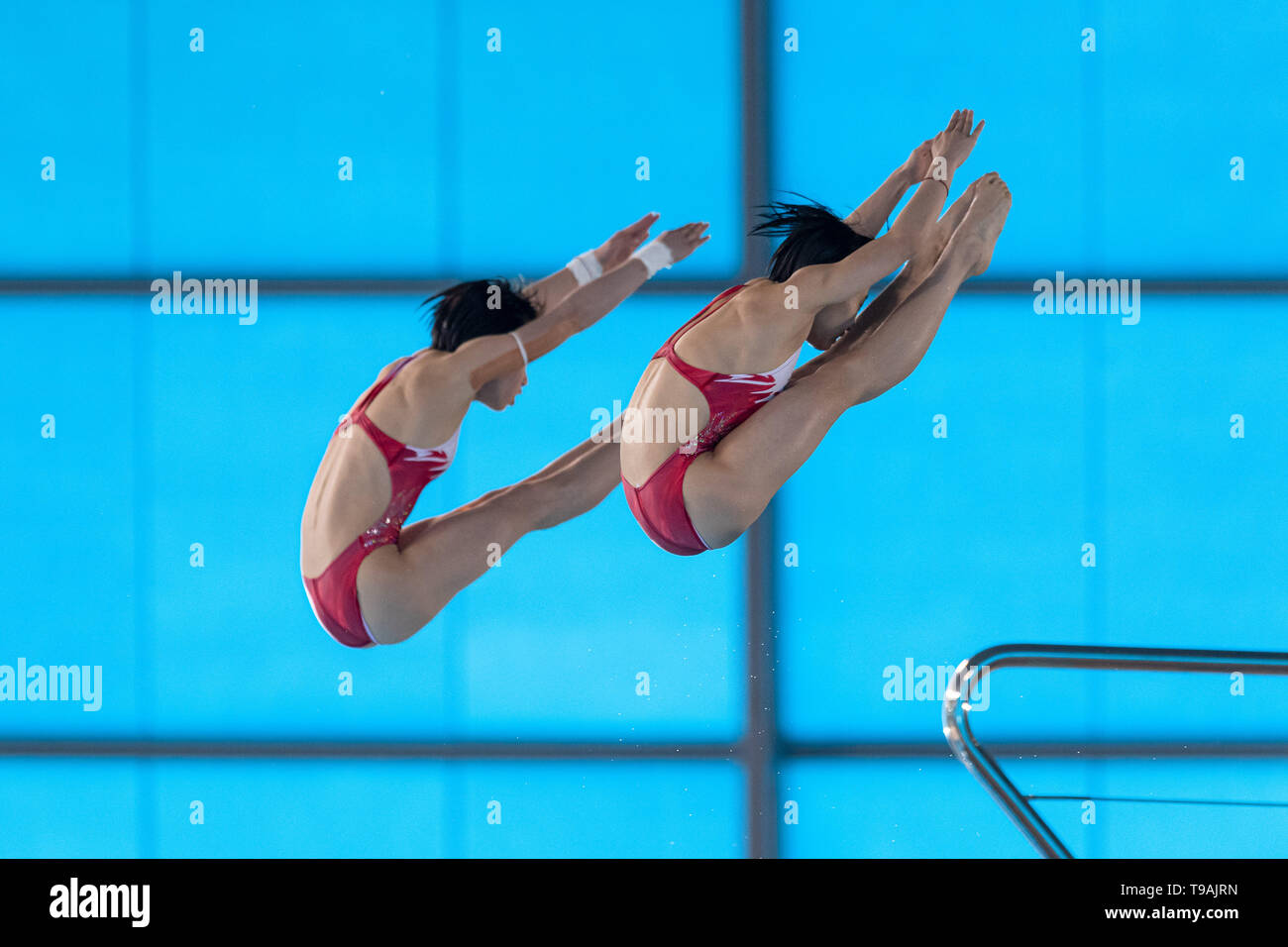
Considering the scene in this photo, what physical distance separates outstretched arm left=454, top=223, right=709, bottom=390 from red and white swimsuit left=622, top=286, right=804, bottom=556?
8.6 inches

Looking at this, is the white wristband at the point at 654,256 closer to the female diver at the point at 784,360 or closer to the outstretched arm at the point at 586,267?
the outstretched arm at the point at 586,267

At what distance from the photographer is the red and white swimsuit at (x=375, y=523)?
290 cm

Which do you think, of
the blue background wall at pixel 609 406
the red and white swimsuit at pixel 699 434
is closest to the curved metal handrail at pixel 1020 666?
the red and white swimsuit at pixel 699 434

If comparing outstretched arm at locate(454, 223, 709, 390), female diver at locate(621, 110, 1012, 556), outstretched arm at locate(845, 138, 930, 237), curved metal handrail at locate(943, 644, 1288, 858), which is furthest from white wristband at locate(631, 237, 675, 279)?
curved metal handrail at locate(943, 644, 1288, 858)

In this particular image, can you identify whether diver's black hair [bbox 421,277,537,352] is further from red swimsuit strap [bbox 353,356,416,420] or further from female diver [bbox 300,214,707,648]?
red swimsuit strap [bbox 353,356,416,420]

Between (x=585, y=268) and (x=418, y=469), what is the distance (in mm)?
782

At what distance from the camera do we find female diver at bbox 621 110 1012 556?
9.34ft

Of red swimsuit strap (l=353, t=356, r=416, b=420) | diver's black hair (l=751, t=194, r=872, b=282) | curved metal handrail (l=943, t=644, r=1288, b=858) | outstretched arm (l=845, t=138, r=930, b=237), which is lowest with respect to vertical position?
curved metal handrail (l=943, t=644, r=1288, b=858)

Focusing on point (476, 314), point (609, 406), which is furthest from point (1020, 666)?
point (609, 406)

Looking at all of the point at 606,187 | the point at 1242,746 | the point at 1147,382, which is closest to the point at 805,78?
the point at 606,187

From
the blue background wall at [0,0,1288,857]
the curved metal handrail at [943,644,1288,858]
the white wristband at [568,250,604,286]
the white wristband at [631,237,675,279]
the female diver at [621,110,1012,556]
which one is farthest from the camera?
the blue background wall at [0,0,1288,857]

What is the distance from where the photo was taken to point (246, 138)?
12.7 ft

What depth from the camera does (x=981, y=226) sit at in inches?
113

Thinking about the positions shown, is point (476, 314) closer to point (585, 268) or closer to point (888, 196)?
point (585, 268)
